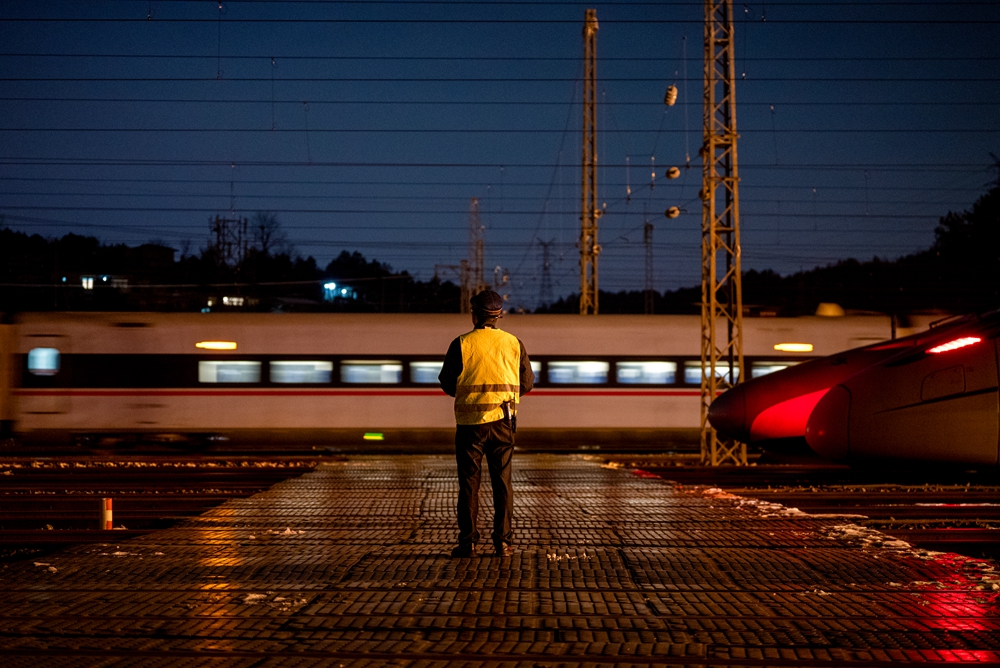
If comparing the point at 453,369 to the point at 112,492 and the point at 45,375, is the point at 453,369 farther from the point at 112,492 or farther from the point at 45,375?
the point at 45,375

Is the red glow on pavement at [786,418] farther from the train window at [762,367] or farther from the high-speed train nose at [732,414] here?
the train window at [762,367]

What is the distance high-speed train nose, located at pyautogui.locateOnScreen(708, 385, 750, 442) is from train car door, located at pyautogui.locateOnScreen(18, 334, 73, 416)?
40.5 feet

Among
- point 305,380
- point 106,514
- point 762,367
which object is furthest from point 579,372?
point 106,514

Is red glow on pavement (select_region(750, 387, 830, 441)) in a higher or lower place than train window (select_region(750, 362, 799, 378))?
lower

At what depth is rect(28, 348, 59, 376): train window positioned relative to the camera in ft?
58.9

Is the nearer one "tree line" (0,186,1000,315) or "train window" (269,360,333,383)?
"train window" (269,360,333,383)

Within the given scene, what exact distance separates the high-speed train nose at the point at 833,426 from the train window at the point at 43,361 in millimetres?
14321

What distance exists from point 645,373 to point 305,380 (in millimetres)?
6788

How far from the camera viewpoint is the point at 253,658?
4.21m

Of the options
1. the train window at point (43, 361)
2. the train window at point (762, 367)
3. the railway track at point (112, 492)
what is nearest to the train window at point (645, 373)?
the train window at point (762, 367)

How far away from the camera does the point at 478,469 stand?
6.41 metres

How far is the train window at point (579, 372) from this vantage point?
18406mm

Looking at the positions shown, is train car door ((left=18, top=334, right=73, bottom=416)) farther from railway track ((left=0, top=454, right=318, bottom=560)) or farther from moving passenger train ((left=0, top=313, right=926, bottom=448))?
railway track ((left=0, top=454, right=318, bottom=560))

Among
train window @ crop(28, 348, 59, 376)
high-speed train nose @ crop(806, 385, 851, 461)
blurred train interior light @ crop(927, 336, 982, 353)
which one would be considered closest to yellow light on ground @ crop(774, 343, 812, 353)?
high-speed train nose @ crop(806, 385, 851, 461)
